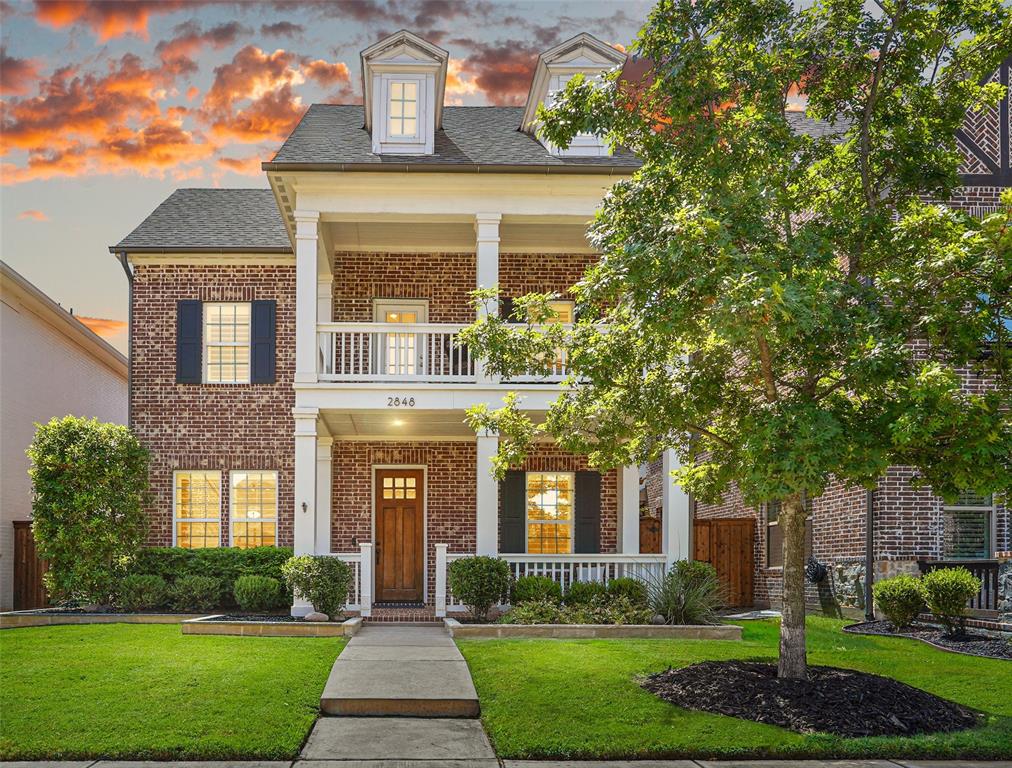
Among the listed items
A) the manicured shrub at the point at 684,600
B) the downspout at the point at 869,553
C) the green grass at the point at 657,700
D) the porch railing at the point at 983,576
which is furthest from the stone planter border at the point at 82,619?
the porch railing at the point at 983,576

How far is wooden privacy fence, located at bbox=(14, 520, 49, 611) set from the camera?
63.5 ft

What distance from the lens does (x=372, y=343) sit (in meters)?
17.3

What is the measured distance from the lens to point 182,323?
1873 centimetres

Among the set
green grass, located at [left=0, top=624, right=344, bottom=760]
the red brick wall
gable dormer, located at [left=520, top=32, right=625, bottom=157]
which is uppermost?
gable dormer, located at [left=520, top=32, right=625, bottom=157]

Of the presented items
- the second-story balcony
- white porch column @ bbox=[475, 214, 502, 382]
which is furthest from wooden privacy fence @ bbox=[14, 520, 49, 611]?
white porch column @ bbox=[475, 214, 502, 382]

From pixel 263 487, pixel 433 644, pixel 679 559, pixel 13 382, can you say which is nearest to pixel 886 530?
pixel 679 559

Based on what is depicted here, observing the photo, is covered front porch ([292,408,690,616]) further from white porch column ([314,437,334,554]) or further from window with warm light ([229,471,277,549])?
window with warm light ([229,471,277,549])

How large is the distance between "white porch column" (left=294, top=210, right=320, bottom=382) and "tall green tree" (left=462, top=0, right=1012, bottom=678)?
20.2 feet

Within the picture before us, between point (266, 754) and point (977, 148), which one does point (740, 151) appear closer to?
point (266, 754)

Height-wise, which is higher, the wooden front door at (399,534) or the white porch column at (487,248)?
the white porch column at (487,248)

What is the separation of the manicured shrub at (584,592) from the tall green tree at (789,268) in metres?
4.94

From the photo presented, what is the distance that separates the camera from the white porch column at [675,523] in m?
15.8

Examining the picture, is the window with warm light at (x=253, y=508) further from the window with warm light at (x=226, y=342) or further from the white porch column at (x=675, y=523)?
the white porch column at (x=675, y=523)

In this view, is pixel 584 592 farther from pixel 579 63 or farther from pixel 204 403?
pixel 579 63
